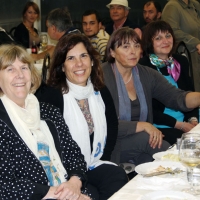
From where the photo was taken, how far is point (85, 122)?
290 cm

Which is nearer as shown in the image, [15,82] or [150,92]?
[15,82]

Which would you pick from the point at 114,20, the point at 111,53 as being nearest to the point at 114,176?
the point at 111,53

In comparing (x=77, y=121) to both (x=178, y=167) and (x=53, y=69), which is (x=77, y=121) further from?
(x=178, y=167)

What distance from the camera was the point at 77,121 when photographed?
2885 mm

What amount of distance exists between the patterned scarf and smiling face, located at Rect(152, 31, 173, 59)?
0.19ft

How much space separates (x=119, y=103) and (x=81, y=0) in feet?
17.7

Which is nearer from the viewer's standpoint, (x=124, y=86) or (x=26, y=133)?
(x=26, y=133)

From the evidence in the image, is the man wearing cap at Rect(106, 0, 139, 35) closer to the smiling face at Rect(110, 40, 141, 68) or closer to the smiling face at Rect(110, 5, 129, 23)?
the smiling face at Rect(110, 5, 129, 23)

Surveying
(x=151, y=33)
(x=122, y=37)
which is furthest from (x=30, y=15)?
(x=122, y=37)

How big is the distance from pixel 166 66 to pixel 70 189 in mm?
1812

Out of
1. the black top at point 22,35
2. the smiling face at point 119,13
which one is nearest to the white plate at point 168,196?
the smiling face at point 119,13

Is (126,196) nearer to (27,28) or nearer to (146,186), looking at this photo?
(146,186)

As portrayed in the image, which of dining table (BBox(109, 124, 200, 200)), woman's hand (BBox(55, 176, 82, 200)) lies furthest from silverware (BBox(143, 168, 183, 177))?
woman's hand (BBox(55, 176, 82, 200))

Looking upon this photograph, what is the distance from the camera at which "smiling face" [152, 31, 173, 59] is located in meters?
3.90
